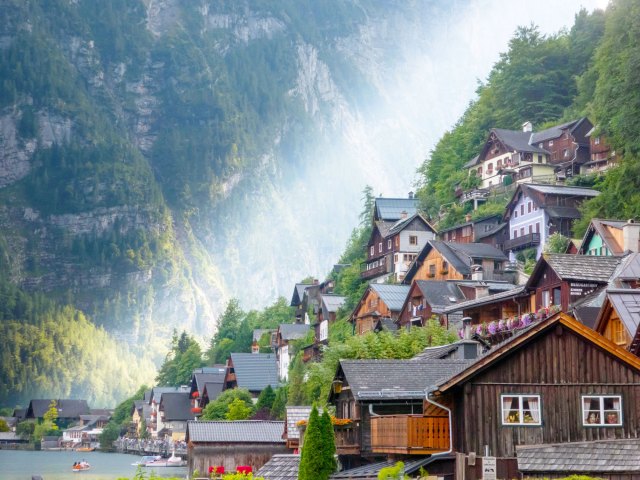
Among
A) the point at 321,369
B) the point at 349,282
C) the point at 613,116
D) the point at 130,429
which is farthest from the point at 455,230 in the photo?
the point at 130,429

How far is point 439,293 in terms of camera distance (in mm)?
85312

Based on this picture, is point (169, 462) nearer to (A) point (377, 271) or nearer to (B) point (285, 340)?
(B) point (285, 340)

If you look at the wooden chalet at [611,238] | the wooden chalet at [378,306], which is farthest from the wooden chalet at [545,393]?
the wooden chalet at [378,306]

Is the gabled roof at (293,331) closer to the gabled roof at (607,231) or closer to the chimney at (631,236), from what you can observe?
the gabled roof at (607,231)

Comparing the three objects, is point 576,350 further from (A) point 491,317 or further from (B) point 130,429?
(B) point 130,429

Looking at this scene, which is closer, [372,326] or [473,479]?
[473,479]

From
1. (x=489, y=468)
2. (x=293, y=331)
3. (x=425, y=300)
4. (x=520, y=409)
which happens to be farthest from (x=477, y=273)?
(x=489, y=468)

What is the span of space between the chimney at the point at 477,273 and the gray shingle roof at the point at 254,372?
30515mm

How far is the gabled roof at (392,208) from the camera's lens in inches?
5281

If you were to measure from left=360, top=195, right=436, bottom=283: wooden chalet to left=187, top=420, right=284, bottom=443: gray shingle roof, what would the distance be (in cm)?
4465

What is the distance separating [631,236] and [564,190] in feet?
119

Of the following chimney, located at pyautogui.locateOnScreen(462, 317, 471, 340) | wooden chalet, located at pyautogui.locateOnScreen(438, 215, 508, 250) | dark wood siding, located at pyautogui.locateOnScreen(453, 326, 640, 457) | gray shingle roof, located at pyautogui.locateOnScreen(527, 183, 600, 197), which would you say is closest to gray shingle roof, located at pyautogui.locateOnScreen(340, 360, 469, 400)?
dark wood siding, located at pyautogui.locateOnScreen(453, 326, 640, 457)

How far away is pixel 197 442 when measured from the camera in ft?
238

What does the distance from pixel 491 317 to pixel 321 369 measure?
44.4 ft
